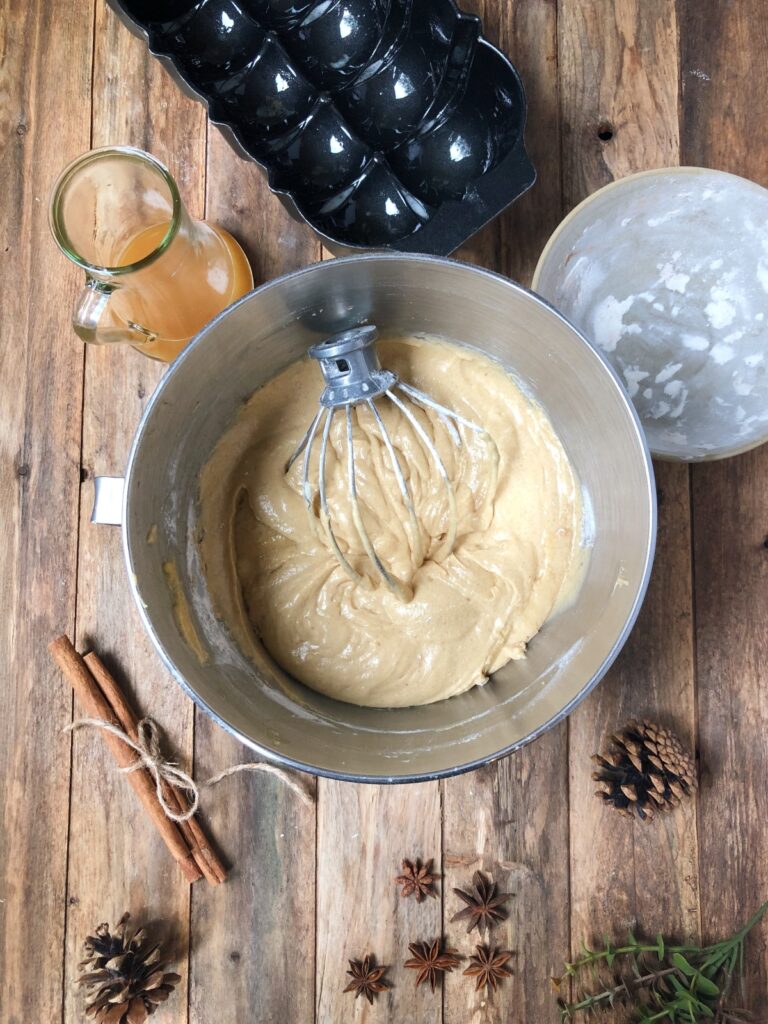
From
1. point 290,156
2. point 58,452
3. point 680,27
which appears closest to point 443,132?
point 290,156

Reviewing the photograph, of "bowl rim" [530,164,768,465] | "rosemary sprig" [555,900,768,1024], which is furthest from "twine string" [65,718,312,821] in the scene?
"bowl rim" [530,164,768,465]

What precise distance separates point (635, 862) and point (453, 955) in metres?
0.23

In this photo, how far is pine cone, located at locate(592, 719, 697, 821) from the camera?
873 millimetres

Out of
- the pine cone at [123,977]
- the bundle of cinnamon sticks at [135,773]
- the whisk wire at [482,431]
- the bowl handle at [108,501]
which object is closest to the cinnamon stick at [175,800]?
the bundle of cinnamon sticks at [135,773]

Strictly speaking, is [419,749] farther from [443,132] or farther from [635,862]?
[443,132]

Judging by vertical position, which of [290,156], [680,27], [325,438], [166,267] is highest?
[680,27]

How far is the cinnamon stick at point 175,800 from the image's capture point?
0.90 meters

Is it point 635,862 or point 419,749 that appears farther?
point 635,862

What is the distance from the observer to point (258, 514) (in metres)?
0.84

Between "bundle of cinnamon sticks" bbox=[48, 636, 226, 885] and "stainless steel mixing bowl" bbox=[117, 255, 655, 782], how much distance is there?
20cm

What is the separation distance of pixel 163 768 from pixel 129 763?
0.04 metres

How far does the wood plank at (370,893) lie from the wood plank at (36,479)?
0.30 m

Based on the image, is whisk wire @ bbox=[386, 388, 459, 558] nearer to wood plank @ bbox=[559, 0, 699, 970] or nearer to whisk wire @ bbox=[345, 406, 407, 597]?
whisk wire @ bbox=[345, 406, 407, 597]

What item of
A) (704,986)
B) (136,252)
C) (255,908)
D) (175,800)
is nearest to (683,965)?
(704,986)
